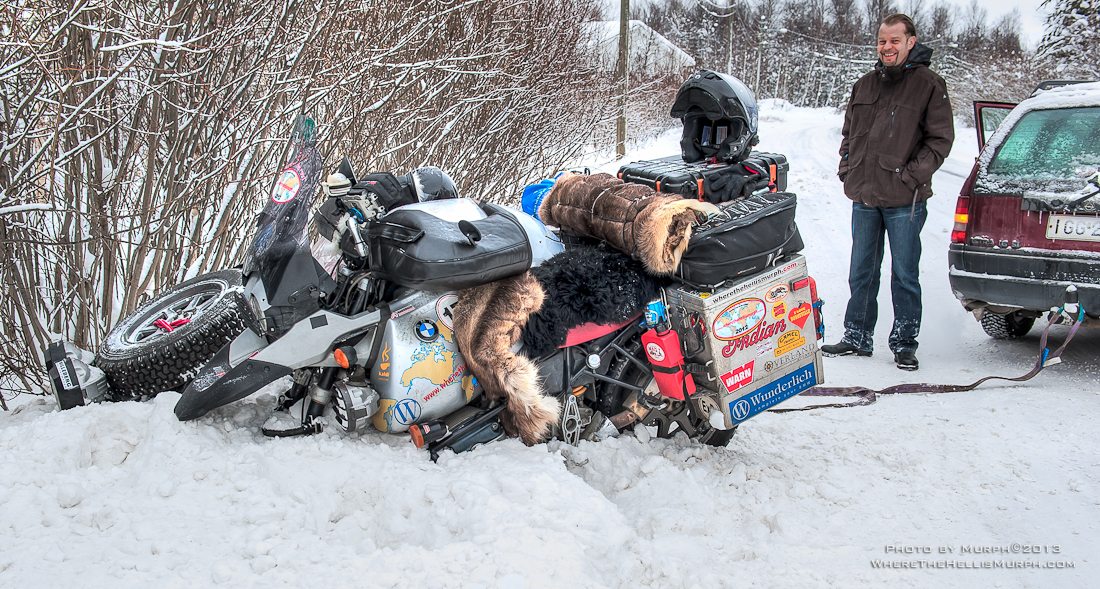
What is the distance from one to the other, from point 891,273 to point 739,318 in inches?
103

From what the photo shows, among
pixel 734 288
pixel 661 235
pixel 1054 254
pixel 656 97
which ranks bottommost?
pixel 656 97

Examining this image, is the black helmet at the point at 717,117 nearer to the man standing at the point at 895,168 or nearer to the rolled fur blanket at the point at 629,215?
the rolled fur blanket at the point at 629,215

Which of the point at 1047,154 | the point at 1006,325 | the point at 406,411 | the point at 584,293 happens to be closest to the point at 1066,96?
the point at 1047,154

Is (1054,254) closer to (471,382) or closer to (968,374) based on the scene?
(968,374)

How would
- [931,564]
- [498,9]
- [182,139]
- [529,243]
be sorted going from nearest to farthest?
[931,564], [529,243], [182,139], [498,9]

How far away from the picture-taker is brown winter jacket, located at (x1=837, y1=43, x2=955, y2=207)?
182 inches

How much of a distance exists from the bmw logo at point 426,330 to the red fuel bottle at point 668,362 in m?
0.89

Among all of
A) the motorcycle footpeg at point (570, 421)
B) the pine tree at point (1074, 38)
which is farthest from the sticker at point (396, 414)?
the pine tree at point (1074, 38)

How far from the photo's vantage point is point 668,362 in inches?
116

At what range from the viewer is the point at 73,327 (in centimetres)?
430

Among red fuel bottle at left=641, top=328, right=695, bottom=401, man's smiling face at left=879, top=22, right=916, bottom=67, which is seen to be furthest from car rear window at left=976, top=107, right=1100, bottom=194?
red fuel bottle at left=641, top=328, right=695, bottom=401

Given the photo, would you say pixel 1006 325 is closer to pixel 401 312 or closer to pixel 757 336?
pixel 757 336

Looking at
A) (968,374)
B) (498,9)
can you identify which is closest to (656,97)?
(498,9)

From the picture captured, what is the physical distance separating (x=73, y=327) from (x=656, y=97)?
21.2m
